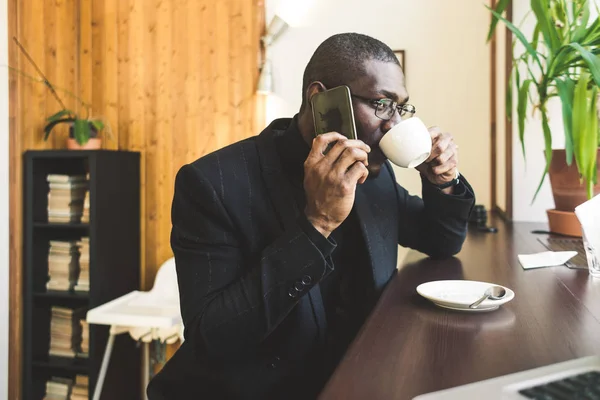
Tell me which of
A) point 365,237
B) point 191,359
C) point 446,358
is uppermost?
point 365,237

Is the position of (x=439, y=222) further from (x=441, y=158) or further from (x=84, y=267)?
(x=84, y=267)

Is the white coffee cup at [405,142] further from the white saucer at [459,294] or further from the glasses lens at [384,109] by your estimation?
the white saucer at [459,294]

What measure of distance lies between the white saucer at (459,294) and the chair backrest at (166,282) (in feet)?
6.79

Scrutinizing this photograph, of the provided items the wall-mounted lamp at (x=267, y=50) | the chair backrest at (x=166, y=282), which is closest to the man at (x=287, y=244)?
the wall-mounted lamp at (x=267, y=50)

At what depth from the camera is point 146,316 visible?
2348mm

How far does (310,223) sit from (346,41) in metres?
0.43

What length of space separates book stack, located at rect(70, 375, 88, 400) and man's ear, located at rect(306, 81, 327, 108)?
94.1 inches

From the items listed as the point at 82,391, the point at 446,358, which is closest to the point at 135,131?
the point at 82,391

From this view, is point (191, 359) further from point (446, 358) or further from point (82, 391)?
point (82, 391)

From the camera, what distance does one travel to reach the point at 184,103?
314cm

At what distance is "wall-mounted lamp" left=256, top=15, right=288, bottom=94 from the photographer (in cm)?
293

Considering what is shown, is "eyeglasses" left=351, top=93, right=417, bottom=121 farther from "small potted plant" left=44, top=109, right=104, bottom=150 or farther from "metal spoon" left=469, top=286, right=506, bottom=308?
"small potted plant" left=44, top=109, right=104, bottom=150

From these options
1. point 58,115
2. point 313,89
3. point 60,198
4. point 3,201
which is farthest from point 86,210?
point 313,89

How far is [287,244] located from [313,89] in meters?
0.38
